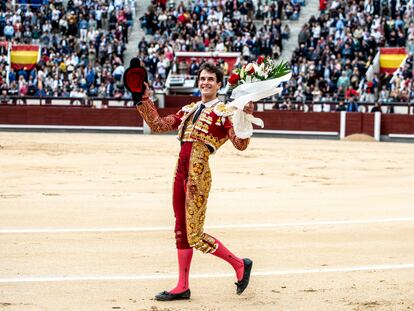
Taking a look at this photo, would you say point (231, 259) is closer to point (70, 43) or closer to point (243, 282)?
point (243, 282)

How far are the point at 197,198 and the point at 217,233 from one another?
3174 millimetres

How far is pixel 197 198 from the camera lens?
20.4ft

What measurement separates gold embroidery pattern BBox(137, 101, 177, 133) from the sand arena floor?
107cm

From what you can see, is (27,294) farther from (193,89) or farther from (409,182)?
(193,89)

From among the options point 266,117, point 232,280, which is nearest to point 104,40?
point 266,117

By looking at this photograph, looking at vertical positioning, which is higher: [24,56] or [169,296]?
[169,296]

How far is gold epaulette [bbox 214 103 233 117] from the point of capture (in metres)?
6.22

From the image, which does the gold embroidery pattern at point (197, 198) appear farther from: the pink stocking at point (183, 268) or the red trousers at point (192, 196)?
the pink stocking at point (183, 268)

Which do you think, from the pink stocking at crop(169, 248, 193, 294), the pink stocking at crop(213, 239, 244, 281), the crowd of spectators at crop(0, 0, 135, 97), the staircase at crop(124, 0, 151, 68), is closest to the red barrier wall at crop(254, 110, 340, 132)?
the crowd of spectators at crop(0, 0, 135, 97)

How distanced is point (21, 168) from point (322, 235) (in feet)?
25.7

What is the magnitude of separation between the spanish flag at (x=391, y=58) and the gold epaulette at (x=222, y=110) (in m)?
20.2

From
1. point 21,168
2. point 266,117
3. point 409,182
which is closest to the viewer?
point 409,182

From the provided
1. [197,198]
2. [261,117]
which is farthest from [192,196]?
[261,117]

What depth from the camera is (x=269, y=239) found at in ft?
29.4
